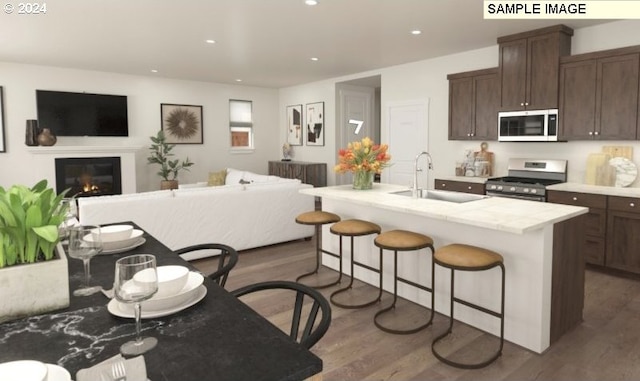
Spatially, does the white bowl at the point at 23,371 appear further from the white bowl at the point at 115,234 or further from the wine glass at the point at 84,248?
the white bowl at the point at 115,234

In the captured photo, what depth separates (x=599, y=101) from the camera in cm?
435

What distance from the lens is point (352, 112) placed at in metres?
8.63

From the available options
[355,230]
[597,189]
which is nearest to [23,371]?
[355,230]

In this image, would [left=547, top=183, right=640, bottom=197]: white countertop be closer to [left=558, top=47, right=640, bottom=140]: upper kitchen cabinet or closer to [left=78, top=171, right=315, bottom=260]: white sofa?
[left=558, top=47, right=640, bottom=140]: upper kitchen cabinet

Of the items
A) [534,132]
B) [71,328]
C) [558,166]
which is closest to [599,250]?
[558,166]

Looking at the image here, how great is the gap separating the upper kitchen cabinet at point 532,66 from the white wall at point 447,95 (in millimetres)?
402

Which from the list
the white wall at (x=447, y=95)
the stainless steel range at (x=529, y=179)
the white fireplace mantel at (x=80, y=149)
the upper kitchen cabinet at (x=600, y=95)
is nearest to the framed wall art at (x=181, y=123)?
the white fireplace mantel at (x=80, y=149)

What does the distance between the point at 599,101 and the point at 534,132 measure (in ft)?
2.39

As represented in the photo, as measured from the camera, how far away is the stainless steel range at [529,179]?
459 centimetres

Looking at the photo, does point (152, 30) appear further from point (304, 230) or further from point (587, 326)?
point (587, 326)

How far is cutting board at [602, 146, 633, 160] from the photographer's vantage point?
14.4 feet

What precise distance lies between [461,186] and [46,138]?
666 cm

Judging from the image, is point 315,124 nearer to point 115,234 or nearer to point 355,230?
point 355,230

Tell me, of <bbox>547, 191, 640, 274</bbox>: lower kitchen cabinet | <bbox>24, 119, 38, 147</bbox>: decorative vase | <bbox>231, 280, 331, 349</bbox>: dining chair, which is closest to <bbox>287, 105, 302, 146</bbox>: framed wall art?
<bbox>24, 119, 38, 147</bbox>: decorative vase
